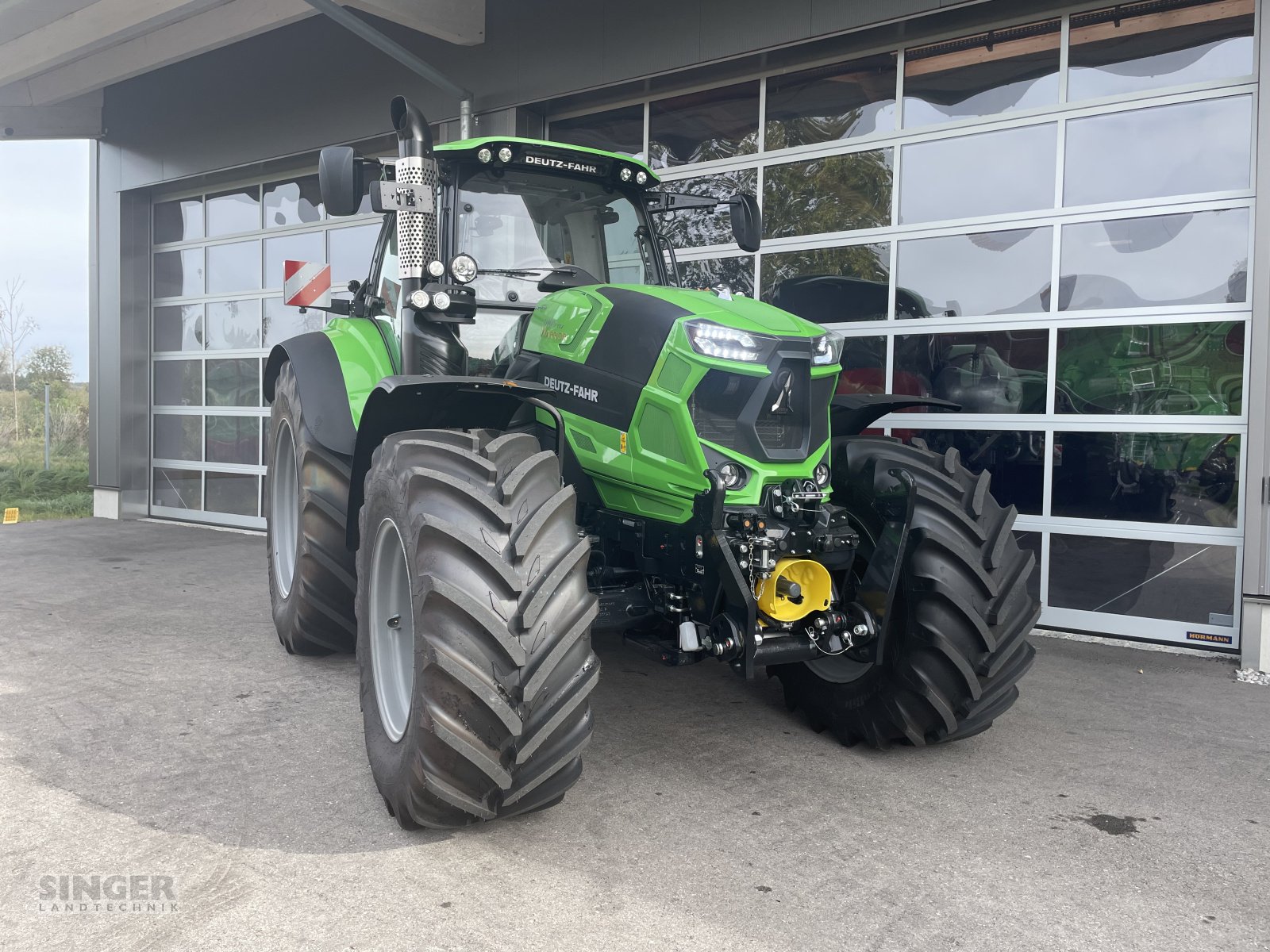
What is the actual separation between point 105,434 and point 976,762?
11.1 meters

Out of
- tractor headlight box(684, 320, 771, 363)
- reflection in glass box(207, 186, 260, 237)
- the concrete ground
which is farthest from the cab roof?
reflection in glass box(207, 186, 260, 237)

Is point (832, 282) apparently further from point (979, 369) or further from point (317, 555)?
point (317, 555)

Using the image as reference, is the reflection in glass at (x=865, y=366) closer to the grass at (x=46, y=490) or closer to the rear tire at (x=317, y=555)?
the rear tire at (x=317, y=555)

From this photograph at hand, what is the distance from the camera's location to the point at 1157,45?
573 cm

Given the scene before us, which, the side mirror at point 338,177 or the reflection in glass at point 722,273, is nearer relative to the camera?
the side mirror at point 338,177

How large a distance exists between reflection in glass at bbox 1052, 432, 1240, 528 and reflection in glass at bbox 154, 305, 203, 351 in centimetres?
933

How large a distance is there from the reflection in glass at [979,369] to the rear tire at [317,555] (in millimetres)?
3789

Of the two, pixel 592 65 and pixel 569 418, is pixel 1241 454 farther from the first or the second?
pixel 592 65

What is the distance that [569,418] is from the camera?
3.69m

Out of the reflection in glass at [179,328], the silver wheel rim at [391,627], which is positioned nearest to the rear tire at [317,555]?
the silver wheel rim at [391,627]

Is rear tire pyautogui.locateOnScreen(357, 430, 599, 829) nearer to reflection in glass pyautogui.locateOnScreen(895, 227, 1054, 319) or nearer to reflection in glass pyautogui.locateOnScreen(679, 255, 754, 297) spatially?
reflection in glass pyautogui.locateOnScreen(895, 227, 1054, 319)

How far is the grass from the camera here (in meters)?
12.1

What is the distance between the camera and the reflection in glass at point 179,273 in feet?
37.3

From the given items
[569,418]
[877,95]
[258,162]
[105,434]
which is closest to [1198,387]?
[877,95]
